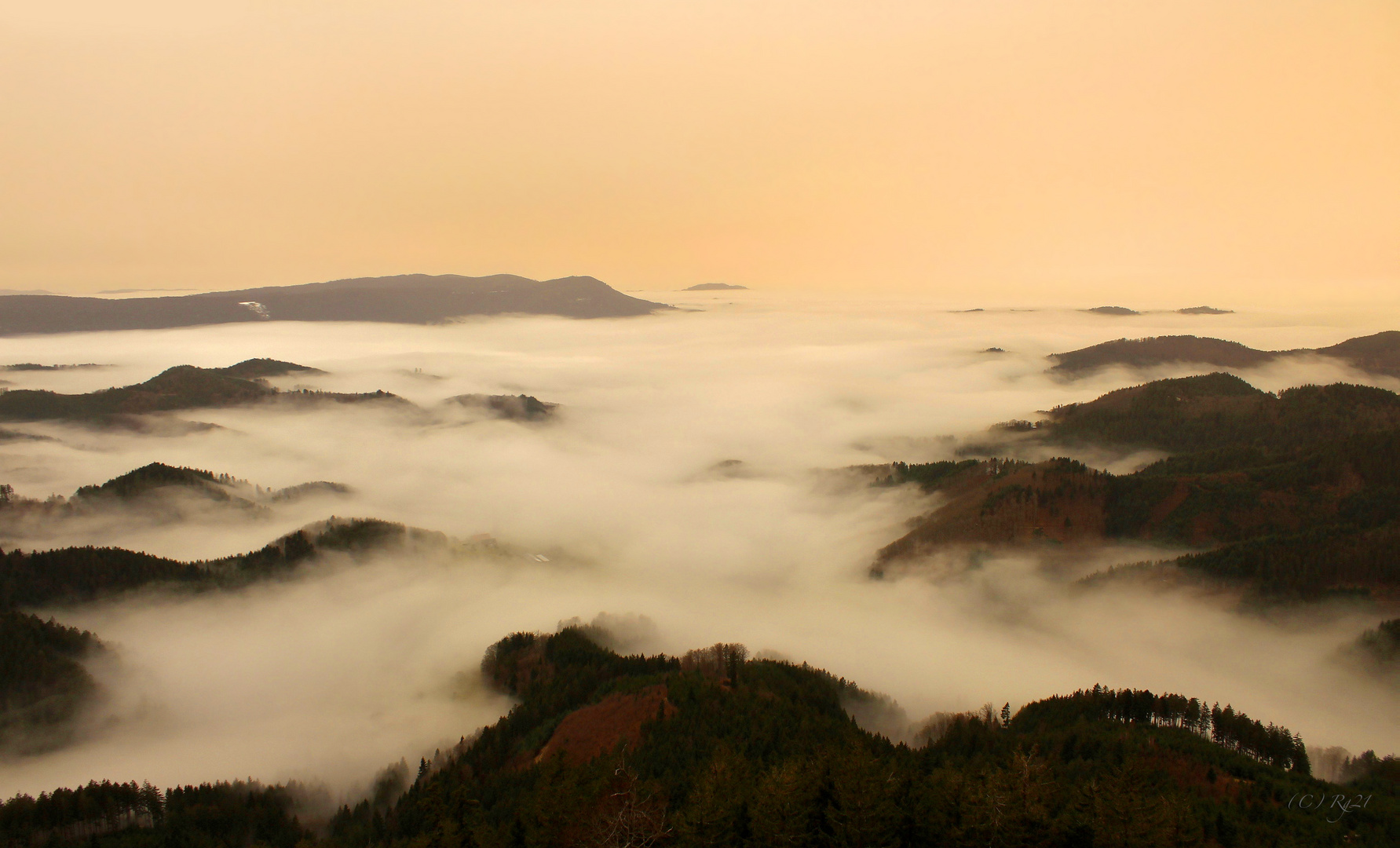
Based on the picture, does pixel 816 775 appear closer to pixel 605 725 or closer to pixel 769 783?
pixel 769 783

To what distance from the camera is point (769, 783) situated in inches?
2386

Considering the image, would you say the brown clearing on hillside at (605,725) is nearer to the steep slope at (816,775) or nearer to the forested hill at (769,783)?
the forested hill at (769,783)

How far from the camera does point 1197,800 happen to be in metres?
80.7

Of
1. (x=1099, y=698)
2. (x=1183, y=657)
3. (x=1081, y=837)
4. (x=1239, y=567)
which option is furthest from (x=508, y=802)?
(x=1239, y=567)

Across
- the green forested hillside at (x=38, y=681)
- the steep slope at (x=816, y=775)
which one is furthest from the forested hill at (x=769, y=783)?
the green forested hillside at (x=38, y=681)

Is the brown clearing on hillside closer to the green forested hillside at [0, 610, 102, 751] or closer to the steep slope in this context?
the steep slope

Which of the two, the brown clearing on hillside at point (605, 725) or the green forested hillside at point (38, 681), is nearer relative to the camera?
the brown clearing on hillside at point (605, 725)

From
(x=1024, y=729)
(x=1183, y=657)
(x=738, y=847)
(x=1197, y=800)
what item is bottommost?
(x=1183, y=657)

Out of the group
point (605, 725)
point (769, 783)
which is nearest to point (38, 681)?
point (605, 725)

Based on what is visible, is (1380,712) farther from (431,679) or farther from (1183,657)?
(431,679)

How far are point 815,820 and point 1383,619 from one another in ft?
617

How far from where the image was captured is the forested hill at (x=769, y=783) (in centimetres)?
5534

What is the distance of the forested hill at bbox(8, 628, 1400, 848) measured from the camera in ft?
182

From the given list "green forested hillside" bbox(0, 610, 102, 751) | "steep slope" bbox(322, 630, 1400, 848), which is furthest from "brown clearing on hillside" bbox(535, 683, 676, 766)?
"green forested hillside" bbox(0, 610, 102, 751)
